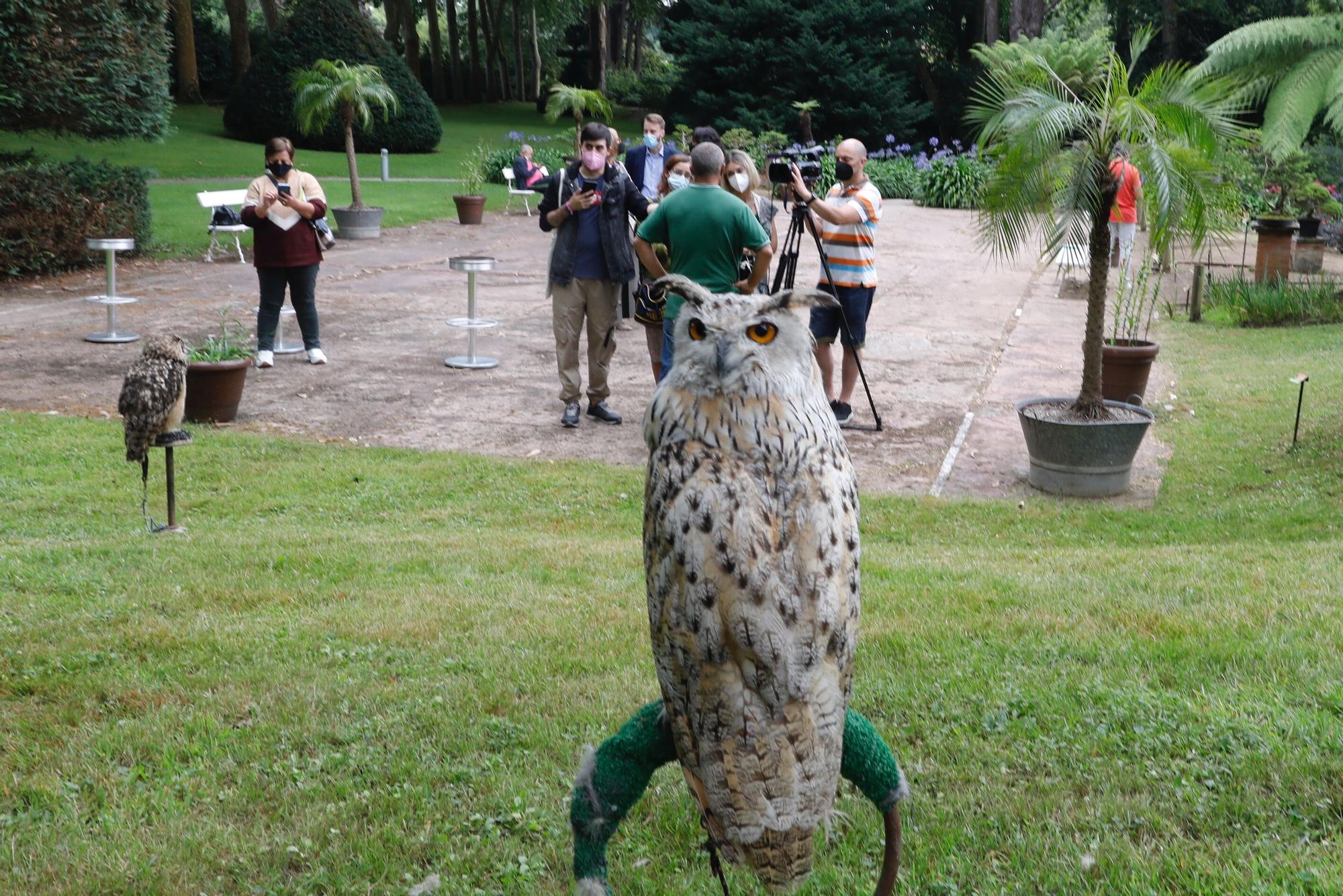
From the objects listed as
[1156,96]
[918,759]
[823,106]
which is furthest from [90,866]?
[823,106]

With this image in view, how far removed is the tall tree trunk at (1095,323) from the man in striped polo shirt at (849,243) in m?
1.59

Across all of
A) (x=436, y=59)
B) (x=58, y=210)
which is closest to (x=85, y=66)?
(x=58, y=210)

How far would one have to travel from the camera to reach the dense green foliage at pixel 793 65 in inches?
1387

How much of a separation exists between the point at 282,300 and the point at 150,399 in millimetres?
A: 5032

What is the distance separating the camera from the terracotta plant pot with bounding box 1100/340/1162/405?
A: 34.4 ft

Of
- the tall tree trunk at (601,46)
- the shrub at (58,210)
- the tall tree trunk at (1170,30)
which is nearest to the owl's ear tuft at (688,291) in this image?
the shrub at (58,210)

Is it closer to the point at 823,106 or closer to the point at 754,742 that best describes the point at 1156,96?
the point at 754,742

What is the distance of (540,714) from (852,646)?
2113 millimetres

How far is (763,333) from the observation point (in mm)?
2654

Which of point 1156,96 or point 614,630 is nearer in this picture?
point 614,630

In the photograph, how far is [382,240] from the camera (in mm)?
21719

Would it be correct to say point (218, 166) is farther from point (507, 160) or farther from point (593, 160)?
point (593, 160)

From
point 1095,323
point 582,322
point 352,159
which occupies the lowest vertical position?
point 582,322

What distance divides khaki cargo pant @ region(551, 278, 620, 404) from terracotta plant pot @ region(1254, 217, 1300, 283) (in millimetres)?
12056
